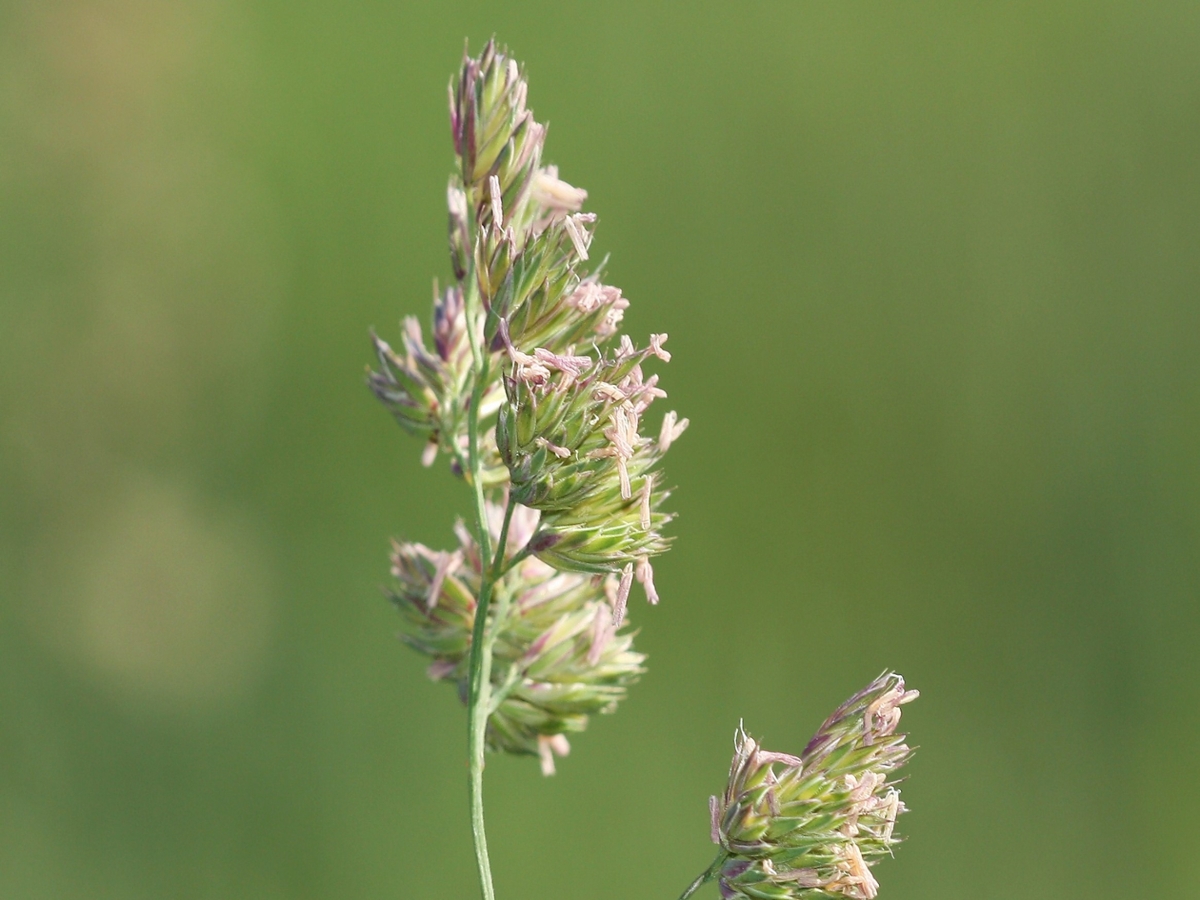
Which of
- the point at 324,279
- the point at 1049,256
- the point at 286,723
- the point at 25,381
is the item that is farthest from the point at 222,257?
the point at 1049,256

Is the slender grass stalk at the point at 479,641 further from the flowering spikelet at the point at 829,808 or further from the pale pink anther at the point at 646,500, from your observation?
the flowering spikelet at the point at 829,808

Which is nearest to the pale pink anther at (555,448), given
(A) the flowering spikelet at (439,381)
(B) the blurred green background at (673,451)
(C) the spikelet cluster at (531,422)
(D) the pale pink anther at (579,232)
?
(C) the spikelet cluster at (531,422)

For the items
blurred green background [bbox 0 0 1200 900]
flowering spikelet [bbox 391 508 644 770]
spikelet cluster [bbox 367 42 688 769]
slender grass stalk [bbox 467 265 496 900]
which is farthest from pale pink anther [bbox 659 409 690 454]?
blurred green background [bbox 0 0 1200 900]

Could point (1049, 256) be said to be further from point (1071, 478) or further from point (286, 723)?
point (286, 723)

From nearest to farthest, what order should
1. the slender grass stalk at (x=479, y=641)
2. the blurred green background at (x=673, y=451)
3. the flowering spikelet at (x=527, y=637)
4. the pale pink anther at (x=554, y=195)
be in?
the slender grass stalk at (x=479, y=641)
the pale pink anther at (x=554, y=195)
the flowering spikelet at (x=527, y=637)
the blurred green background at (x=673, y=451)

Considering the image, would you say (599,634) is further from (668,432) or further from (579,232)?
(579,232)

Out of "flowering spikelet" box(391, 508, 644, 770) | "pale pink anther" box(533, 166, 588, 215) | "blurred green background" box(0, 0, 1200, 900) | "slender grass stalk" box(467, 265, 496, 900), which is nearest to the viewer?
"slender grass stalk" box(467, 265, 496, 900)

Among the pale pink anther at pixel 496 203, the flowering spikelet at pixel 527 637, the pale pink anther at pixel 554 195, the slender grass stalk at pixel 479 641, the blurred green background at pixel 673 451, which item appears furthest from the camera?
the blurred green background at pixel 673 451

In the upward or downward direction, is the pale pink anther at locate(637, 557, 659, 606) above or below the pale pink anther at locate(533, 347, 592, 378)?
below

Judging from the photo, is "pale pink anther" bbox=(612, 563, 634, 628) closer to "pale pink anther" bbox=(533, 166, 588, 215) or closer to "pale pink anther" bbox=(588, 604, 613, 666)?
"pale pink anther" bbox=(588, 604, 613, 666)
